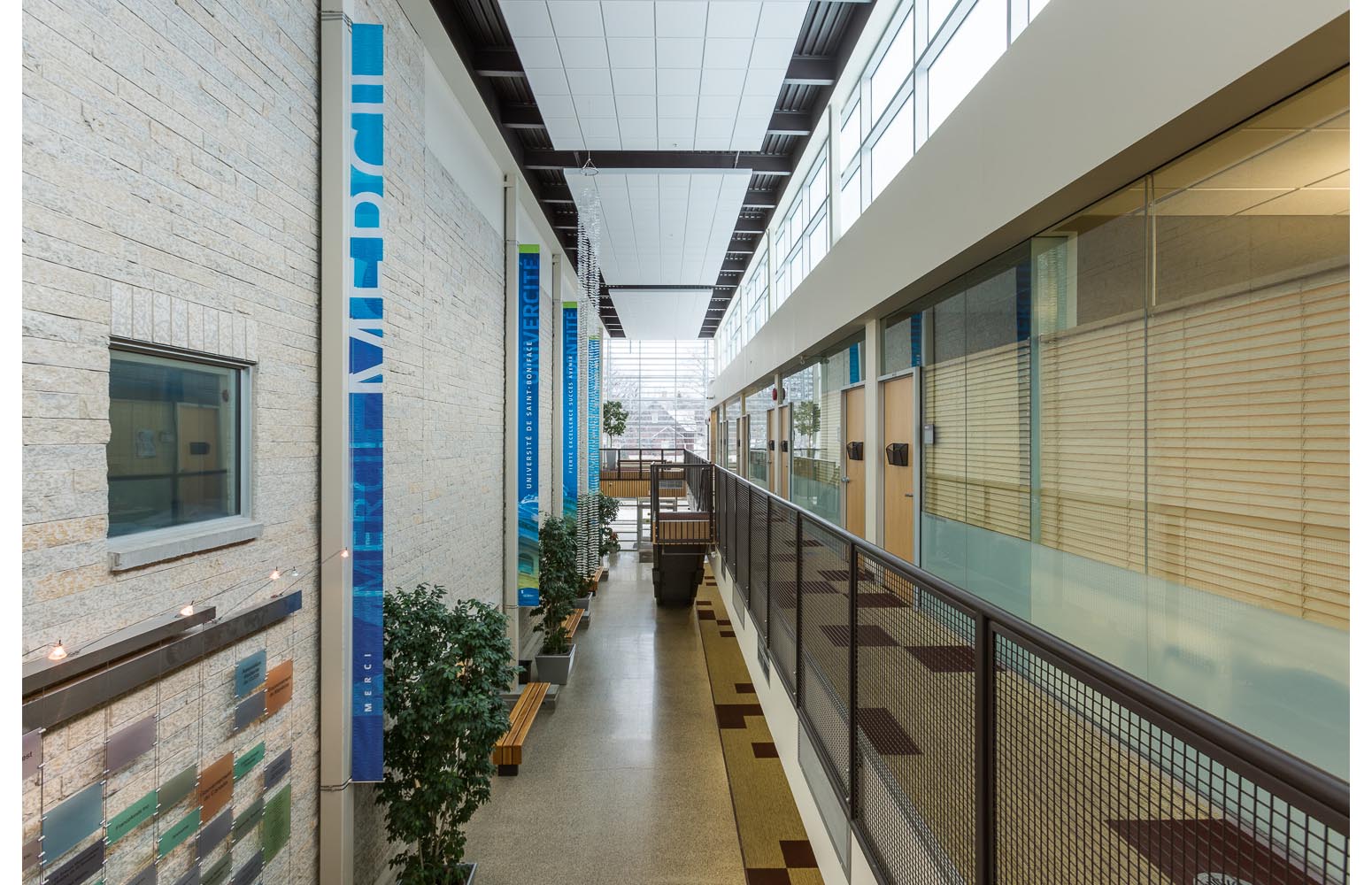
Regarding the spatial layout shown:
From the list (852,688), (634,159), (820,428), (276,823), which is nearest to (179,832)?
(276,823)

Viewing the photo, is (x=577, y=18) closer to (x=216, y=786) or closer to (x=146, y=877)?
(x=216, y=786)

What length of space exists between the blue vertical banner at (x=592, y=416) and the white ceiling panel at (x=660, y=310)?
8.07 ft

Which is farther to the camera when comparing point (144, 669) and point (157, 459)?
point (157, 459)

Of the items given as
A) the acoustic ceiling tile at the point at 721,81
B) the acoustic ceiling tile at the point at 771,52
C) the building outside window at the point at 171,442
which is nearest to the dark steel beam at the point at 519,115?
the acoustic ceiling tile at the point at 771,52

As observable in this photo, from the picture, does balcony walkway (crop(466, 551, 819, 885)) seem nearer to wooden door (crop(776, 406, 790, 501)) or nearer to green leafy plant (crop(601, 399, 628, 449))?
wooden door (crop(776, 406, 790, 501))

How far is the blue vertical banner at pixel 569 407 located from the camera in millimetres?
9203

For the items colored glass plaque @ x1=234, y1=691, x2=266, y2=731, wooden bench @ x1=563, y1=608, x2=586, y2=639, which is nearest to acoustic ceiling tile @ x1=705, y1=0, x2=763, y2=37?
colored glass plaque @ x1=234, y1=691, x2=266, y2=731

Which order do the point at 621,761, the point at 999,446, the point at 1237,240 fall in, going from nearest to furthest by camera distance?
the point at 1237,240, the point at 999,446, the point at 621,761

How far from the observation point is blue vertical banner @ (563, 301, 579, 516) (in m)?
9.20

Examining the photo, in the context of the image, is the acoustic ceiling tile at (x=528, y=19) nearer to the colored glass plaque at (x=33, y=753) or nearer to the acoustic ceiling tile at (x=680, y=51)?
the acoustic ceiling tile at (x=680, y=51)

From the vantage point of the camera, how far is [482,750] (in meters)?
2.94
